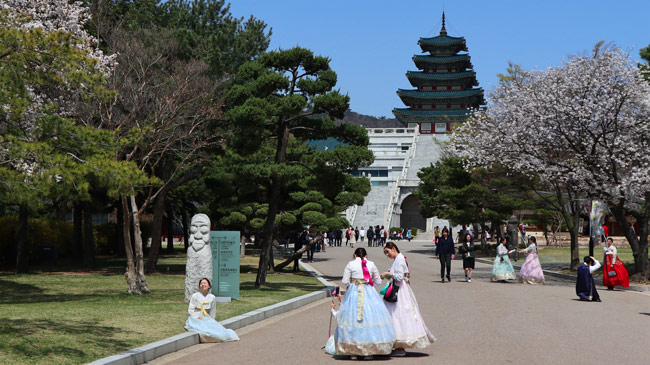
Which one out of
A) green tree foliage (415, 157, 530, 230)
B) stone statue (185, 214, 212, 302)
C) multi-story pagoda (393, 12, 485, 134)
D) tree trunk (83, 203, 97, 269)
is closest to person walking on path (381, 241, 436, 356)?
stone statue (185, 214, 212, 302)

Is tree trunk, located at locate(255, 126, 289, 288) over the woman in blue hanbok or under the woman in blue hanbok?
over

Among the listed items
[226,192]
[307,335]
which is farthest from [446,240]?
[307,335]

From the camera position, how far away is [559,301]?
58.3ft

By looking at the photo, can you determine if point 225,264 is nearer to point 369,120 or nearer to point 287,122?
point 287,122

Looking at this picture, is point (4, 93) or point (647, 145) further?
point (647, 145)

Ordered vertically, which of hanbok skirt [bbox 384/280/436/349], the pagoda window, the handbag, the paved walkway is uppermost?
the pagoda window

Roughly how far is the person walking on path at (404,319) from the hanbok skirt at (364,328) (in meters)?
0.20

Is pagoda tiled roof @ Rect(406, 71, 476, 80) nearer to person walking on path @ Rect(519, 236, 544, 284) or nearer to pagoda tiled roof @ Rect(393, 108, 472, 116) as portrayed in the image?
pagoda tiled roof @ Rect(393, 108, 472, 116)

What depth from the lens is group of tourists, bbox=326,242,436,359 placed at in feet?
31.1

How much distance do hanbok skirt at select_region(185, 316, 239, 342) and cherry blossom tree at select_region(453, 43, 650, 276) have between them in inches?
615

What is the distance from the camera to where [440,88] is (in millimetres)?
106625

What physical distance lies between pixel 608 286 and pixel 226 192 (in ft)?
51.2

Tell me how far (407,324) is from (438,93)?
96945 mm

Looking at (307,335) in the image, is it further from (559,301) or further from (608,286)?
(608,286)
